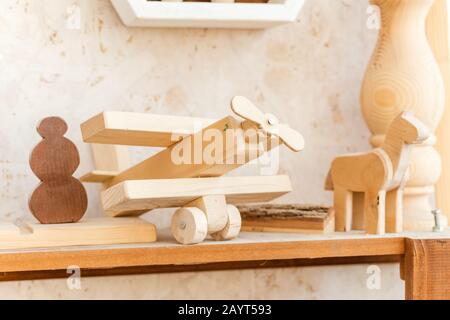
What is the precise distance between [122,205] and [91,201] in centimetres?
24

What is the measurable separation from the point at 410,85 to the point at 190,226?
1.27ft

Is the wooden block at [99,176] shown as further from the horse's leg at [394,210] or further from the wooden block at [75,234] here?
the horse's leg at [394,210]

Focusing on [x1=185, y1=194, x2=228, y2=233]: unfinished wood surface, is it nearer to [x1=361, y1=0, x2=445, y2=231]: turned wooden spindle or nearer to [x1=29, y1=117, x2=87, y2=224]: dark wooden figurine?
[x1=29, y1=117, x2=87, y2=224]: dark wooden figurine

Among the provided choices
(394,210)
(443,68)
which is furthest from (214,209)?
(443,68)

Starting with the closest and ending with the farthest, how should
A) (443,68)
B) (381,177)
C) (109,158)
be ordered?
(381,177)
(109,158)
(443,68)

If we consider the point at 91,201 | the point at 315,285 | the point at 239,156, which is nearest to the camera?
the point at 239,156

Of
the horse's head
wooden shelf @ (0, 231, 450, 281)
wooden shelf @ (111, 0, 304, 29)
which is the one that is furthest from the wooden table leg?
wooden shelf @ (111, 0, 304, 29)

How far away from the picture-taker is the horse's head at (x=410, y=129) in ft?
2.89

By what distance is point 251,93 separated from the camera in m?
1.14

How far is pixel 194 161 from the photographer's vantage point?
85 centimetres

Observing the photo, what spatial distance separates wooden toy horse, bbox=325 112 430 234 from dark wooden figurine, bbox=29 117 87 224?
13.6 inches

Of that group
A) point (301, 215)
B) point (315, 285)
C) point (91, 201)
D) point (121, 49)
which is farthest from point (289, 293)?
point (121, 49)

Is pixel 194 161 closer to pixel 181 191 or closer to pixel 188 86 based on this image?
pixel 181 191
